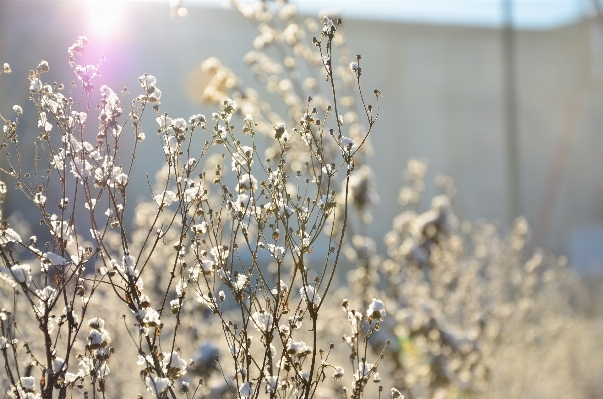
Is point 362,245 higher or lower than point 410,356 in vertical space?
higher

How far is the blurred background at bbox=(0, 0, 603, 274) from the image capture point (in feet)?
45.8

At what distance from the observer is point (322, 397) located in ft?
16.1

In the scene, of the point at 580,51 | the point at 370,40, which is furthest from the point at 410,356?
the point at 580,51

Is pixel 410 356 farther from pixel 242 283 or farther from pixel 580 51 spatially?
pixel 580 51

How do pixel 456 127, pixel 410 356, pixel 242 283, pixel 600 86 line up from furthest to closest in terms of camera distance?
pixel 600 86 < pixel 456 127 < pixel 410 356 < pixel 242 283

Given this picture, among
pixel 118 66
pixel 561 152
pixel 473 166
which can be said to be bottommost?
pixel 118 66

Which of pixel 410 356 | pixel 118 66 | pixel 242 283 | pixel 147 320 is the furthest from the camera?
pixel 118 66

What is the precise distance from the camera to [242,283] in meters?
2.38

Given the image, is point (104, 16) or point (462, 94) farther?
point (462, 94)

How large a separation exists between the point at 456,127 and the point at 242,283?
1783 cm

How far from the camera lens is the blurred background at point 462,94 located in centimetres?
1397

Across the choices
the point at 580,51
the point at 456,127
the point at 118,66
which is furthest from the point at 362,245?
the point at 580,51

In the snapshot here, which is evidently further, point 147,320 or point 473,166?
point 473,166

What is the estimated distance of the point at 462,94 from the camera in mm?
19547
